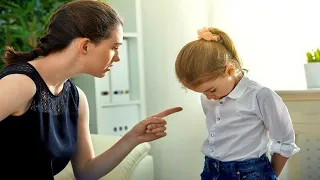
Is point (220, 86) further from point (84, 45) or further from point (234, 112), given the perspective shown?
point (84, 45)

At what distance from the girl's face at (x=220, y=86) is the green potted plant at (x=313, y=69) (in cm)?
85

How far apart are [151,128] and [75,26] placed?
0.41 metres

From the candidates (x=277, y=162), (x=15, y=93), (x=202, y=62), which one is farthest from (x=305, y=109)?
(x=15, y=93)

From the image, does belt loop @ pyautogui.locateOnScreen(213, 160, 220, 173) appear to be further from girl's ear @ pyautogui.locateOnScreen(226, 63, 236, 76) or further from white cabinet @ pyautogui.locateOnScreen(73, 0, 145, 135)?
white cabinet @ pyautogui.locateOnScreen(73, 0, 145, 135)

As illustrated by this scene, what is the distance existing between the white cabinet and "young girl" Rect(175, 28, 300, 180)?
1445 millimetres

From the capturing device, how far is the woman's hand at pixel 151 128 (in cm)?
167

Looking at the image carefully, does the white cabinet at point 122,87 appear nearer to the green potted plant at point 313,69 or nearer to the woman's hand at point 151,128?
the green potted plant at point 313,69

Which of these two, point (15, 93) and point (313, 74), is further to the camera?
point (313, 74)

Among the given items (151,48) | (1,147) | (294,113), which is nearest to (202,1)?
(151,48)

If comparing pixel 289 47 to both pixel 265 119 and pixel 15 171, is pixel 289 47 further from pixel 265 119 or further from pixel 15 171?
pixel 15 171

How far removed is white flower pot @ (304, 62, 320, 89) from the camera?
2322 mm

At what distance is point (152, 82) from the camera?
3.13 metres

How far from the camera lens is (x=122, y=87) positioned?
311cm

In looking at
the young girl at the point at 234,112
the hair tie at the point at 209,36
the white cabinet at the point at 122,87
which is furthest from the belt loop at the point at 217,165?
the white cabinet at the point at 122,87
